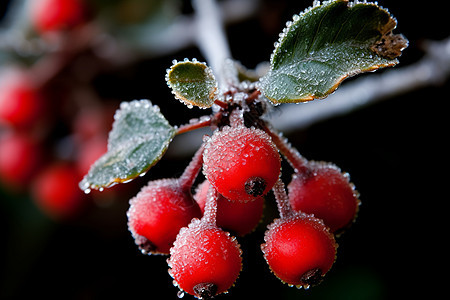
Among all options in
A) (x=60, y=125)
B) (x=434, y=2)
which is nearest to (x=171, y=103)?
(x=60, y=125)

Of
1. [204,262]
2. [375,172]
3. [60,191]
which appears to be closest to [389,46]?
[204,262]

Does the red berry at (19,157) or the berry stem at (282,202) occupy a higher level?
the berry stem at (282,202)

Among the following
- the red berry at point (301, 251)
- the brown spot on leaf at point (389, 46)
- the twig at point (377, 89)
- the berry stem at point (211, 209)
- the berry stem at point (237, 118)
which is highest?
the brown spot on leaf at point (389, 46)

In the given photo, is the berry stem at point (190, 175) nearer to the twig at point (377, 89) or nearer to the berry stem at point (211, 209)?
the berry stem at point (211, 209)

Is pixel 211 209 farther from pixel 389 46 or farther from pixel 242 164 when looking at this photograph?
pixel 389 46

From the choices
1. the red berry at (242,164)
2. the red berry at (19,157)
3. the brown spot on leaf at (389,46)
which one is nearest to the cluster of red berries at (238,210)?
the red berry at (242,164)

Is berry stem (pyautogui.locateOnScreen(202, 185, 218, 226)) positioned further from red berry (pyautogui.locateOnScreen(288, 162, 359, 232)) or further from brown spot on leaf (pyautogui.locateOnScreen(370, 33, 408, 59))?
brown spot on leaf (pyautogui.locateOnScreen(370, 33, 408, 59))

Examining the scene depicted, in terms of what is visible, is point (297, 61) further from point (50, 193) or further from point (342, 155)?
point (50, 193)
